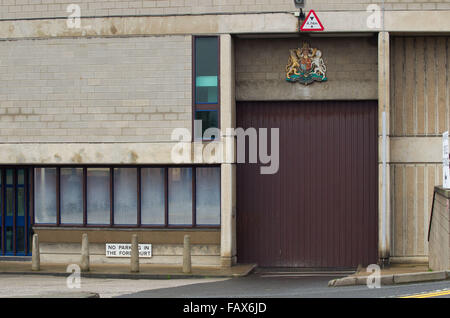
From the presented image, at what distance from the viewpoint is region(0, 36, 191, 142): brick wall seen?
2214 centimetres

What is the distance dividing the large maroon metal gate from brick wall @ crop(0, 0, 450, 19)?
9.84 feet

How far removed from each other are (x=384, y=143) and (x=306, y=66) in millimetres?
3417

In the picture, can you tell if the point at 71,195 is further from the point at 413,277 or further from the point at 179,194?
the point at 413,277

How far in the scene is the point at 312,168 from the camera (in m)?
23.0

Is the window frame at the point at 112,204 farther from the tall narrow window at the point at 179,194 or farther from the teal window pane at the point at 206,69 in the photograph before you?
the teal window pane at the point at 206,69

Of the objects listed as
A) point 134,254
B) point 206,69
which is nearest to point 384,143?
point 206,69

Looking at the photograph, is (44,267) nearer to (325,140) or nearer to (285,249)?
(285,249)

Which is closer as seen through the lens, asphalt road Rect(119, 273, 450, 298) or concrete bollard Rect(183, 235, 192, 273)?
asphalt road Rect(119, 273, 450, 298)

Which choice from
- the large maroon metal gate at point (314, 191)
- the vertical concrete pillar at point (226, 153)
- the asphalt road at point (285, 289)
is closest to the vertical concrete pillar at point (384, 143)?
the large maroon metal gate at point (314, 191)

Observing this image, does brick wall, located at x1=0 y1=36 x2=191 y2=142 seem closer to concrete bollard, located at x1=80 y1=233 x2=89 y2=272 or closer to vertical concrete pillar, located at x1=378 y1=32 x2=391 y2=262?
concrete bollard, located at x1=80 y1=233 x2=89 y2=272

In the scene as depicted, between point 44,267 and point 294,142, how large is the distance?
829 cm

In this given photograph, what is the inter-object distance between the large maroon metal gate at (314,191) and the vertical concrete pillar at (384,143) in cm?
108

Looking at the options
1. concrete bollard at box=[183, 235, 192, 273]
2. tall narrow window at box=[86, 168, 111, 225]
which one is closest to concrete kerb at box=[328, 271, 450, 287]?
concrete bollard at box=[183, 235, 192, 273]

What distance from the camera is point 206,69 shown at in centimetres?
2216
